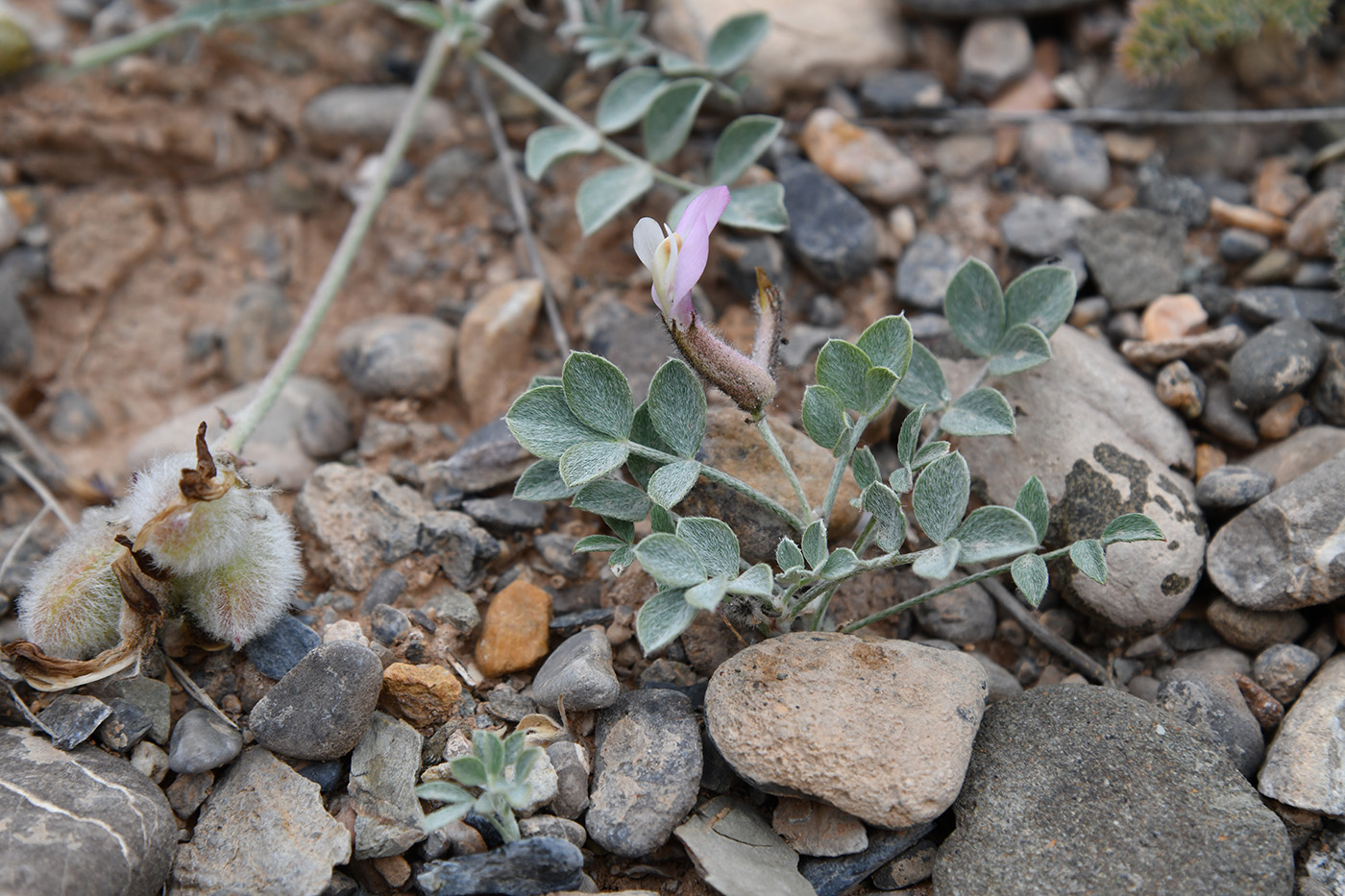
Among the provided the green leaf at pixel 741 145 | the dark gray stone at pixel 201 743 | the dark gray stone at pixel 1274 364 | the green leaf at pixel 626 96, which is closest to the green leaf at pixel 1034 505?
the dark gray stone at pixel 1274 364

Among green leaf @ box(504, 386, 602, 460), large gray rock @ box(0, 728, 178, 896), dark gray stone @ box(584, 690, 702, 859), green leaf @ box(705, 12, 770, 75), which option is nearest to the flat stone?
dark gray stone @ box(584, 690, 702, 859)

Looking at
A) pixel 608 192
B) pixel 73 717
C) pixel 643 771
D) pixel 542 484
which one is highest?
pixel 608 192

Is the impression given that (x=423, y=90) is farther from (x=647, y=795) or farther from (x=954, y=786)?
(x=954, y=786)

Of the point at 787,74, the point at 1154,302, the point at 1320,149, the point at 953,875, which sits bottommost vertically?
the point at 953,875

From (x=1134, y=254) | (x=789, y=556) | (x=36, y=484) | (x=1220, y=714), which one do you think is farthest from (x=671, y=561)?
(x=36, y=484)

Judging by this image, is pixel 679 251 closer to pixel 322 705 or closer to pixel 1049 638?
pixel 322 705

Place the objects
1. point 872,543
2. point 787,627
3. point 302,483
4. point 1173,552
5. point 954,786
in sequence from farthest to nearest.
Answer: point 302,483 < point 872,543 < point 1173,552 < point 787,627 < point 954,786

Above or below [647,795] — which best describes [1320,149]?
above

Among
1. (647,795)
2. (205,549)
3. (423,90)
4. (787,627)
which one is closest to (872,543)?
(787,627)
